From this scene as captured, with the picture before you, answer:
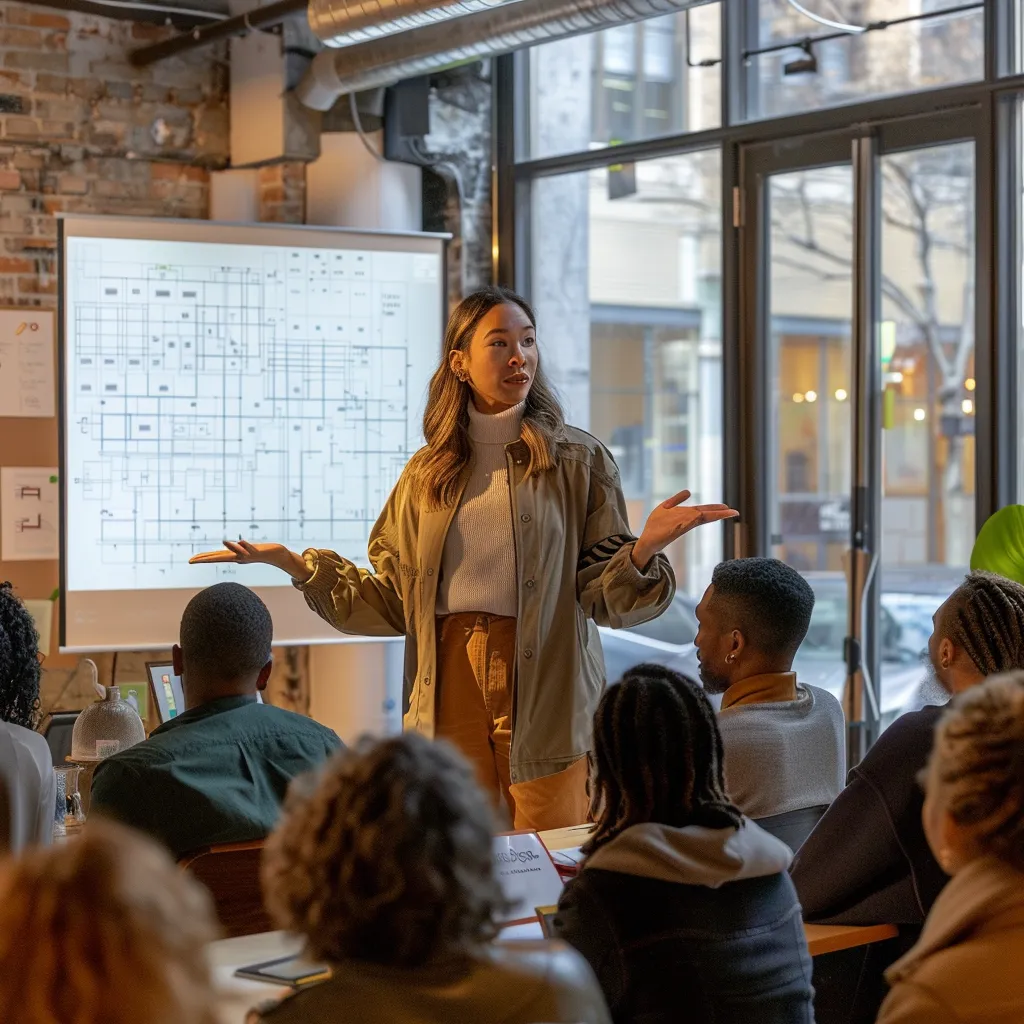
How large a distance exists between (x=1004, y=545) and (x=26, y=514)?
316 cm

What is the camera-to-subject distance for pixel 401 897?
4.06 feet

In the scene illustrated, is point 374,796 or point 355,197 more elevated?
point 355,197

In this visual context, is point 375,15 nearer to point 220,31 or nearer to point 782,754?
point 220,31

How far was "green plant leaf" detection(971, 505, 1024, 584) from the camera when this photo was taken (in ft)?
11.0

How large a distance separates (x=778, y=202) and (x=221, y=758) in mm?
3006

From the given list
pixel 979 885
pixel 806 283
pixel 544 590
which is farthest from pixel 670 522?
pixel 806 283

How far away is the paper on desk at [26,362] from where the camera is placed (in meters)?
4.82

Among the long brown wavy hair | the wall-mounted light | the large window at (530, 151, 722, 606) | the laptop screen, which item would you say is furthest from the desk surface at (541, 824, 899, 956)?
the wall-mounted light

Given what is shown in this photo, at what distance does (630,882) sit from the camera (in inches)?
69.1

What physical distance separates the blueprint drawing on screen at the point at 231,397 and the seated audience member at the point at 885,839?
2802 millimetres

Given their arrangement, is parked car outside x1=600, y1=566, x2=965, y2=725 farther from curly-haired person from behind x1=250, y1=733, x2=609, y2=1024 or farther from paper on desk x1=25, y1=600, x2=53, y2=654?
curly-haired person from behind x1=250, y1=733, x2=609, y2=1024

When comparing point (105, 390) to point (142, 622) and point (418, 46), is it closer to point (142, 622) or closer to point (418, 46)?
point (142, 622)

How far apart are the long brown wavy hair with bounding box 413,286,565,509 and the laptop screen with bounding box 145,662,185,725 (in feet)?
3.64

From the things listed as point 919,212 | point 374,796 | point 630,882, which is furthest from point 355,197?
point 374,796
